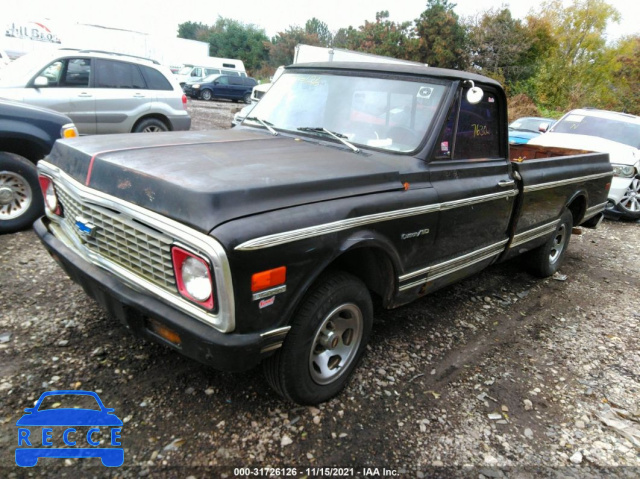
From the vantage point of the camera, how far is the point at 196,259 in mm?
1990

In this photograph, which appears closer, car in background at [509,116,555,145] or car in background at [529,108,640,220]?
car in background at [529,108,640,220]

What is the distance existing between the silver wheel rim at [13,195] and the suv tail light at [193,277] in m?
3.64

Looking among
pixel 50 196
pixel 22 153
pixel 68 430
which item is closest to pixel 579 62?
pixel 22 153

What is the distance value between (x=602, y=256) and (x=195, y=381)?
607 cm

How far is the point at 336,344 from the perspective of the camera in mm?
2814

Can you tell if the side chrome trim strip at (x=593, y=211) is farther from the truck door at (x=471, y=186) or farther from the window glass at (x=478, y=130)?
Answer: the window glass at (x=478, y=130)

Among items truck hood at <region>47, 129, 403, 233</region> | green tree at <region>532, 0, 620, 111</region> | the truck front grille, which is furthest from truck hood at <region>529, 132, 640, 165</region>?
green tree at <region>532, 0, 620, 111</region>

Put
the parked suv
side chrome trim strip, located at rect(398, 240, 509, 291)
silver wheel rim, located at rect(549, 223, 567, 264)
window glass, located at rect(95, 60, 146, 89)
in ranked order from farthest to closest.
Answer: the parked suv < window glass, located at rect(95, 60, 146, 89) < silver wheel rim, located at rect(549, 223, 567, 264) < side chrome trim strip, located at rect(398, 240, 509, 291)

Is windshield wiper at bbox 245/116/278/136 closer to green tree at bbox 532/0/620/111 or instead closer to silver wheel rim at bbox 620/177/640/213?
silver wheel rim at bbox 620/177/640/213

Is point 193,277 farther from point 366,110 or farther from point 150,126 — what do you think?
point 150,126

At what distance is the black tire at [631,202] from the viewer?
27.3 feet

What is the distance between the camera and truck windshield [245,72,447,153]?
3230 mm

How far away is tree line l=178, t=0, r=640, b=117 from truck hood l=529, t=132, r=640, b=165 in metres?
16.7

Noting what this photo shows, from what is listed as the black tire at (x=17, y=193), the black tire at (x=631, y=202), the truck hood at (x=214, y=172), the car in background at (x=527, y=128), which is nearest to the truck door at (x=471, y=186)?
the truck hood at (x=214, y=172)
